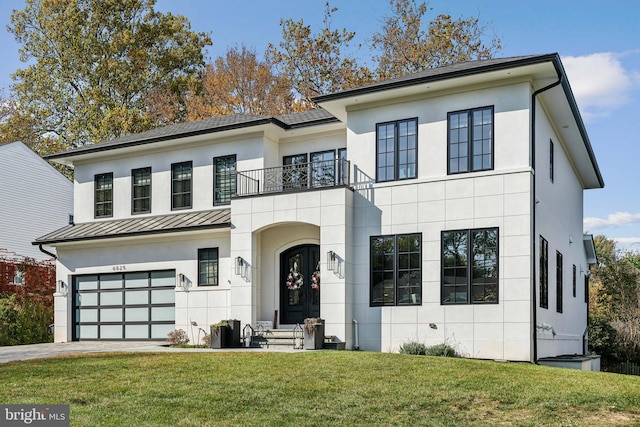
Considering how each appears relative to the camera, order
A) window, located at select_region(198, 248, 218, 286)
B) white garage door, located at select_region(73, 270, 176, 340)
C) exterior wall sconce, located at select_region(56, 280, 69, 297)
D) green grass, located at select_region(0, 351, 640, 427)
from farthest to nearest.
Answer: exterior wall sconce, located at select_region(56, 280, 69, 297)
white garage door, located at select_region(73, 270, 176, 340)
window, located at select_region(198, 248, 218, 286)
green grass, located at select_region(0, 351, 640, 427)

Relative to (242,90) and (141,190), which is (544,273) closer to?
(141,190)

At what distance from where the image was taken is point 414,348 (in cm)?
1673

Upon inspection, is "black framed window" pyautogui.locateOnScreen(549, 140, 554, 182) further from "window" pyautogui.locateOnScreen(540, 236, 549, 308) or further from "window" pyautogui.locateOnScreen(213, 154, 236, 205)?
"window" pyautogui.locateOnScreen(213, 154, 236, 205)

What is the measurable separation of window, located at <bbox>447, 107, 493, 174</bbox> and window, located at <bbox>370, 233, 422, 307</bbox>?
6.72ft

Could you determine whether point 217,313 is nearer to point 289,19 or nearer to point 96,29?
point 289,19

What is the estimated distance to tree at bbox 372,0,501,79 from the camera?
32594 millimetres

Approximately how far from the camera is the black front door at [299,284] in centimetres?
2002

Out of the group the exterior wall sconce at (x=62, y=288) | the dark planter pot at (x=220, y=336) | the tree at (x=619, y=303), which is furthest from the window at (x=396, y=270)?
the tree at (x=619, y=303)

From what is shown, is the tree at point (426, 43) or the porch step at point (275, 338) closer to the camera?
the porch step at point (275, 338)

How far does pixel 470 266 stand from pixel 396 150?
139 inches

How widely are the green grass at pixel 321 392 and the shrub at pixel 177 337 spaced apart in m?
6.78

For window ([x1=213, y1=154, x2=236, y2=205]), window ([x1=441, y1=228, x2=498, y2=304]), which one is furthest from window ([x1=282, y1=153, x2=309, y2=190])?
window ([x1=441, y1=228, x2=498, y2=304])

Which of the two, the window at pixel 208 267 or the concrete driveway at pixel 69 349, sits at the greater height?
the window at pixel 208 267

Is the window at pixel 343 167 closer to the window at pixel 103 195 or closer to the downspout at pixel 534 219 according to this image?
the downspout at pixel 534 219
